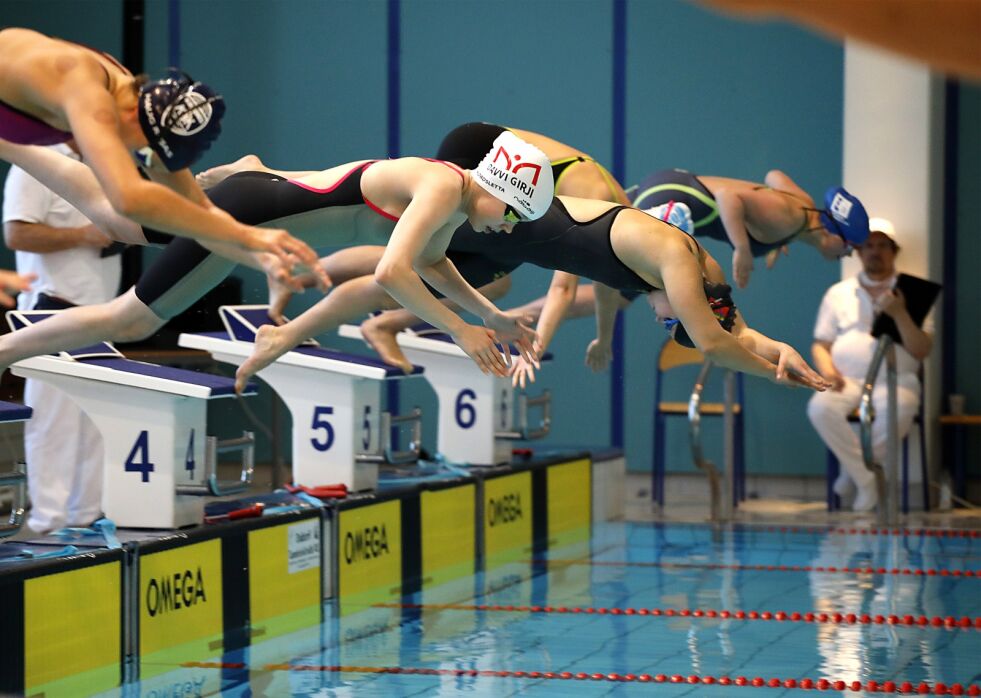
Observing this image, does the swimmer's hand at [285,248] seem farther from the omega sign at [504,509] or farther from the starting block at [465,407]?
the starting block at [465,407]

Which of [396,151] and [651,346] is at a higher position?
[396,151]

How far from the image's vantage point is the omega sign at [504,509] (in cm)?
778

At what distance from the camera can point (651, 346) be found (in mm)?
10602

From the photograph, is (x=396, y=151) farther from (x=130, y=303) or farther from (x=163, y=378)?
(x=130, y=303)

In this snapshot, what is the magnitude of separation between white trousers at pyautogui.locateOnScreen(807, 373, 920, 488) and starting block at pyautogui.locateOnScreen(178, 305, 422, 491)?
3.47 meters

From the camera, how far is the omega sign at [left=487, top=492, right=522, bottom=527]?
25.5 feet

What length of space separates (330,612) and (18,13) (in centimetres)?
745

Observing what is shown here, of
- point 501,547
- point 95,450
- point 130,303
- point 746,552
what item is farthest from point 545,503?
point 130,303

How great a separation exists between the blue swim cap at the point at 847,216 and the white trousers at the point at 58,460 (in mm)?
3632

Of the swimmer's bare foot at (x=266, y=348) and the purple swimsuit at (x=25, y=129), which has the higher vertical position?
the purple swimsuit at (x=25, y=129)

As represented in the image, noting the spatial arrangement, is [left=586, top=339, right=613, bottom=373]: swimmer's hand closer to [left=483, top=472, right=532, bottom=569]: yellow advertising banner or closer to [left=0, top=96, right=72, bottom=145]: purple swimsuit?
[left=483, top=472, right=532, bottom=569]: yellow advertising banner

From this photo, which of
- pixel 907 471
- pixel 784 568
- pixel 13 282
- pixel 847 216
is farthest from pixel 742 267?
pixel 907 471

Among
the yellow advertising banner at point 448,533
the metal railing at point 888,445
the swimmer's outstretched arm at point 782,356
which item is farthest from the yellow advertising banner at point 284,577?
the metal railing at point 888,445

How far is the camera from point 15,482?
14.8 ft
